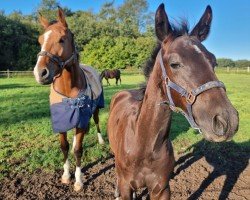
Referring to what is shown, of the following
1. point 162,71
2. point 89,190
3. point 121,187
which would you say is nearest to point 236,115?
point 162,71

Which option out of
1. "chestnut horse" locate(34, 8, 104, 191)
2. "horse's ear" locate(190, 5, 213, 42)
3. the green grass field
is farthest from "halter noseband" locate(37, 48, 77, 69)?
"horse's ear" locate(190, 5, 213, 42)

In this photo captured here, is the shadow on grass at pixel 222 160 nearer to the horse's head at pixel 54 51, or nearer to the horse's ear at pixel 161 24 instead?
the horse's head at pixel 54 51

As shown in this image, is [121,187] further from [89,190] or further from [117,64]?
[117,64]

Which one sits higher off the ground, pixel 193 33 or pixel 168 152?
pixel 193 33

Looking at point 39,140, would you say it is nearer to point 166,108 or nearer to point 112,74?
point 166,108

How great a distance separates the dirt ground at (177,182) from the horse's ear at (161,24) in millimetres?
2728

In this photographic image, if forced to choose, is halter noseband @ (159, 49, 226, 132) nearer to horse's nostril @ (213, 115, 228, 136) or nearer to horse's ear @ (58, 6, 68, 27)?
horse's nostril @ (213, 115, 228, 136)

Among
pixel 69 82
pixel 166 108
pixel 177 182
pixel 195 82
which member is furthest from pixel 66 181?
pixel 195 82

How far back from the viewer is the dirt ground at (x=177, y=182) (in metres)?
4.86

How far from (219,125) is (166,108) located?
2.60 feet

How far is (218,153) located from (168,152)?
12.4 ft

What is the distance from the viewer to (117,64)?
166ft

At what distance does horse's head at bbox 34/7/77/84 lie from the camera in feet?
14.1

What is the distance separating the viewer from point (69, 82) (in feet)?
17.0
